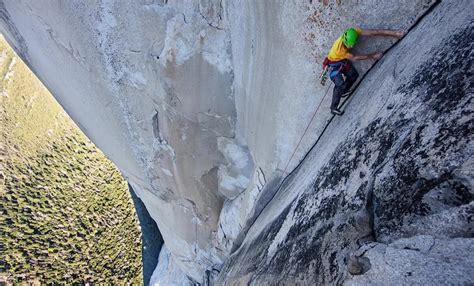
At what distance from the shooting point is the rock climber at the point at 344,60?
2.92 m

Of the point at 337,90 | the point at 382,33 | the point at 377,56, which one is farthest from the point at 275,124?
the point at 382,33

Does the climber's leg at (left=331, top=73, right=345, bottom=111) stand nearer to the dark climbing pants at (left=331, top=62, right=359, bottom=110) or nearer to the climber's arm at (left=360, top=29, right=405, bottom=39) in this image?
the dark climbing pants at (left=331, top=62, right=359, bottom=110)

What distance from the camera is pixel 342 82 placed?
10.5 feet

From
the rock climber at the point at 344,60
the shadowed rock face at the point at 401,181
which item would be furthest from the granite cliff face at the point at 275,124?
the rock climber at the point at 344,60

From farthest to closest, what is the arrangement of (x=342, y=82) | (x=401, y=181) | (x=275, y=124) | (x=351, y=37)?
(x=275, y=124) → (x=342, y=82) → (x=351, y=37) → (x=401, y=181)

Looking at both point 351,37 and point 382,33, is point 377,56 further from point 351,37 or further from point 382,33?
point 351,37

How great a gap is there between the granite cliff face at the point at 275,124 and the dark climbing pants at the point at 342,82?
0.14m

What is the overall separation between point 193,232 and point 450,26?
728 cm

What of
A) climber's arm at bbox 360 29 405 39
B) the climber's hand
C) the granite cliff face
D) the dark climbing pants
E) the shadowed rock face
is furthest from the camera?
the dark climbing pants

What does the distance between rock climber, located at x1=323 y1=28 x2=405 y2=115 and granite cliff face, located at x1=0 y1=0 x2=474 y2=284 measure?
111 millimetres

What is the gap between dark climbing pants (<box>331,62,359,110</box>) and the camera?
126 inches

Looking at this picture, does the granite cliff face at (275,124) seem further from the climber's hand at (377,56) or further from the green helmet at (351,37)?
the green helmet at (351,37)

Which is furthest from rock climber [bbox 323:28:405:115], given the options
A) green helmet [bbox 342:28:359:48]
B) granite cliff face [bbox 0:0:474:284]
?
granite cliff face [bbox 0:0:474:284]

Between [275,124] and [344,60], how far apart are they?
1.52m
